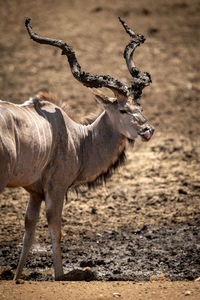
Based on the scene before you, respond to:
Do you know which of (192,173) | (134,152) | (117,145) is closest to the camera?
(117,145)

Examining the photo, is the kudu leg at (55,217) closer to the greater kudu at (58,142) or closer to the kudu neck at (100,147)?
the greater kudu at (58,142)

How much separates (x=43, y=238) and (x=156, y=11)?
10.7 m

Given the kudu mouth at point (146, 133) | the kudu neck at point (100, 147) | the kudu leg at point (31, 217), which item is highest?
the kudu mouth at point (146, 133)

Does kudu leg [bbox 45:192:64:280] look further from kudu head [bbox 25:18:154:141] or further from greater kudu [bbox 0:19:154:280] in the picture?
kudu head [bbox 25:18:154:141]

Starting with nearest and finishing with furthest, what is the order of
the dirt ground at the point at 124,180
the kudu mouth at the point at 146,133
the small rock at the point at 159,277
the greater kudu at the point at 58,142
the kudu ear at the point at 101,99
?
1. the greater kudu at the point at 58,142
2. the small rock at the point at 159,277
3. the dirt ground at the point at 124,180
4. the kudu mouth at the point at 146,133
5. the kudu ear at the point at 101,99

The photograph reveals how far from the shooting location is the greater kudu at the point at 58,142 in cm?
469

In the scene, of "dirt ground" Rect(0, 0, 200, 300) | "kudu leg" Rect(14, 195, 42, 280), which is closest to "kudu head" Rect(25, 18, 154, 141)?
"dirt ground" Rect(0, 0, 200, 300)

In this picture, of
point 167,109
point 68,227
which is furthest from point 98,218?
point 167,109

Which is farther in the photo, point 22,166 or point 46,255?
point 46,255

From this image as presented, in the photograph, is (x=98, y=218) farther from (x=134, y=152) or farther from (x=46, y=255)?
(x=134, y=152)

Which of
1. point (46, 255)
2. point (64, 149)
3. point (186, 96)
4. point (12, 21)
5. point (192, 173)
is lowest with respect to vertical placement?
point (46, 255)

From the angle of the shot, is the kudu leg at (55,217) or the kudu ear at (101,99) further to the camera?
the kudu ear at (101,99)

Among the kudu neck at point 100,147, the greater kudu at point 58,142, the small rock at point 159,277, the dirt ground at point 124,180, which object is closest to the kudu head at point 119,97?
the greater kudu at point 58,142

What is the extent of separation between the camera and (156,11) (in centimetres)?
1536
